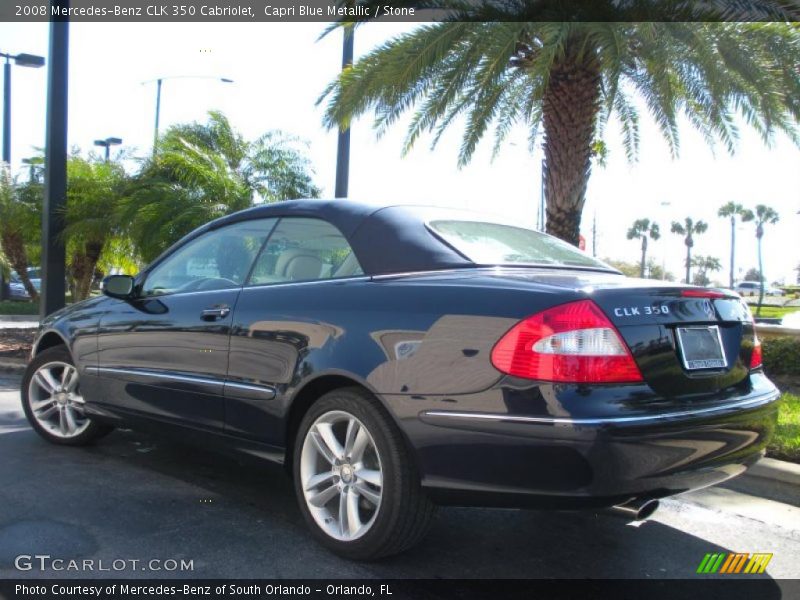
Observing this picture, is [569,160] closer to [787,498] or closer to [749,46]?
[749,46]

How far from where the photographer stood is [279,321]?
357 centimetres

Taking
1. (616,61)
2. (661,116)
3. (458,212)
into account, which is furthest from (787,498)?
(661,116)

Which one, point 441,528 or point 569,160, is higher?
point 569,160

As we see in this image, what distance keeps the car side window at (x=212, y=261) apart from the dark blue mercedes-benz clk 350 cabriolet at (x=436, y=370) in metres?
0.02

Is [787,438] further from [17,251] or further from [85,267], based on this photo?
[17,251]

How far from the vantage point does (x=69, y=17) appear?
30.8ft

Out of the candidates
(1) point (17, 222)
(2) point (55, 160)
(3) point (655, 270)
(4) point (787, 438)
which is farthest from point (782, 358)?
(3) point (655, 270)

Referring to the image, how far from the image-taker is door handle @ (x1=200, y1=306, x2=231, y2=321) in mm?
3852

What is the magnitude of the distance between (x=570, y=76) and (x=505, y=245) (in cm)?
606

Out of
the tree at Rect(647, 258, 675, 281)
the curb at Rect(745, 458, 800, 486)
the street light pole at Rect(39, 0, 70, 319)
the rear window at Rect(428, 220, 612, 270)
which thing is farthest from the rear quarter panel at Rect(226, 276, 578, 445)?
the tree at Rect(647, 258, 675, 281)

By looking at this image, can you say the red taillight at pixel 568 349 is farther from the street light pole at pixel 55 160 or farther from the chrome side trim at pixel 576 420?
the street light pole at pixel 55 160

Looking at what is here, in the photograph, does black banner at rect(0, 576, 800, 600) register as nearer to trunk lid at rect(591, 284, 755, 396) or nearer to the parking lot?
the parking lot

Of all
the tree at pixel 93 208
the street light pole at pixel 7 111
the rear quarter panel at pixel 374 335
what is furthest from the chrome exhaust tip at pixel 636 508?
the street light pole at pixel 7 111

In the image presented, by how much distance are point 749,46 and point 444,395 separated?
23.8 feet
